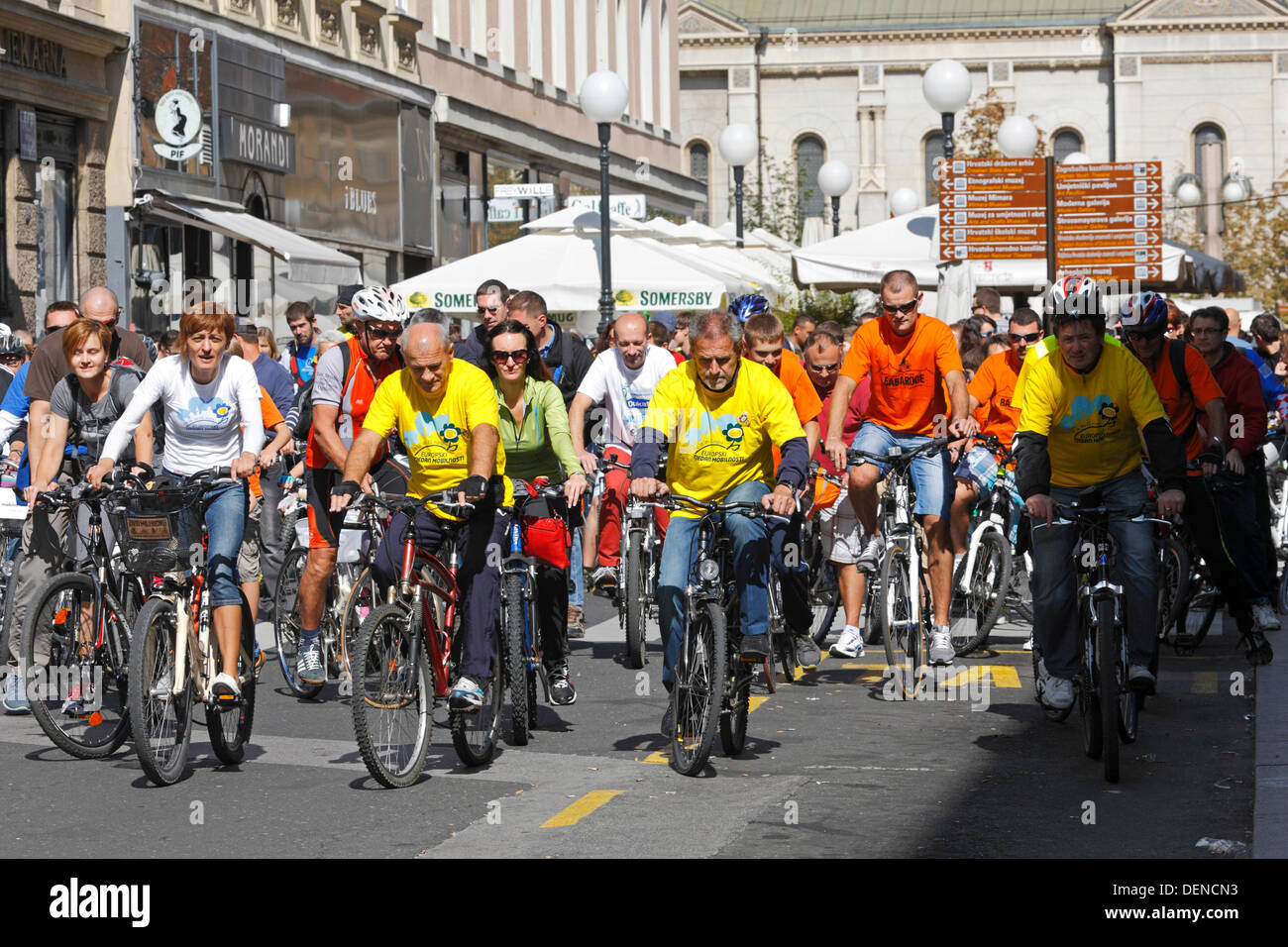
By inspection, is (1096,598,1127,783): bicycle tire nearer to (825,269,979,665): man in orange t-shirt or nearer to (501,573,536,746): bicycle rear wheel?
(501,573,536,746): bicycle rear wheel

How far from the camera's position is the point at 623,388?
41.0 ft

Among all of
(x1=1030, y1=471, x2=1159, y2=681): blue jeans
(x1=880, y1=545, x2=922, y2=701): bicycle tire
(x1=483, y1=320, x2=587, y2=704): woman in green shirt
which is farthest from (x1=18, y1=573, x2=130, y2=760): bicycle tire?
(x1=880, y1=545, x2=922, y2=701): bicycle tire

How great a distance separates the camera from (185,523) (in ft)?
27.8

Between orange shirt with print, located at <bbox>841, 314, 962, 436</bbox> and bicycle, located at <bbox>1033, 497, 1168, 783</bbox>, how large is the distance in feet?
8.43

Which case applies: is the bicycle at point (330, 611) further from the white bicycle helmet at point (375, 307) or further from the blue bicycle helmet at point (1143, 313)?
the blue bicycle helmet at point (1143, 313)

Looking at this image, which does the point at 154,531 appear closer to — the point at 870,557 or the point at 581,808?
the point at 581,808

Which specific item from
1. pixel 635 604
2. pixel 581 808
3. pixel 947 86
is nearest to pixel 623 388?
pixel 635 604

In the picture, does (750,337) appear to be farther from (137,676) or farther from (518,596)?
(137,676)

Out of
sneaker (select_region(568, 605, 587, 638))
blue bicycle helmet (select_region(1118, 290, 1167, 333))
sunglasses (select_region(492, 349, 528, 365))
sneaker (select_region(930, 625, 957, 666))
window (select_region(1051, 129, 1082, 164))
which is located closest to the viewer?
sunglasses (select_region(492, 349, 528, 365))

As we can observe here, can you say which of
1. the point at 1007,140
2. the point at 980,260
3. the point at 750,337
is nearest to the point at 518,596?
the point at 750,337

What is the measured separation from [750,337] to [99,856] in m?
5.59

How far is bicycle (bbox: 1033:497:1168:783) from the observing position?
25.8 feet

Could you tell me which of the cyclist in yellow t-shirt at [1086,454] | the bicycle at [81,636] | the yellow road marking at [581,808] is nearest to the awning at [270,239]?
the bicycle at [81,636]

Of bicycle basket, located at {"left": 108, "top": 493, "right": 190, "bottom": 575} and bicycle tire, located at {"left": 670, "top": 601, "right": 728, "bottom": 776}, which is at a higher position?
bicycle basket, located at {"left": 108, "top": 493, "right": 190, "bottom": 575}
